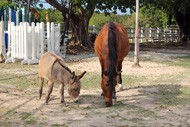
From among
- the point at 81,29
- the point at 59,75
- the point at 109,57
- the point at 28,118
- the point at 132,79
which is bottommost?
the point at 28,118

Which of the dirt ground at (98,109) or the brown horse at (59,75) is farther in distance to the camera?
the brown horse at (59,75)

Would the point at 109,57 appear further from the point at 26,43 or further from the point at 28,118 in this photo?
the point at 26,43

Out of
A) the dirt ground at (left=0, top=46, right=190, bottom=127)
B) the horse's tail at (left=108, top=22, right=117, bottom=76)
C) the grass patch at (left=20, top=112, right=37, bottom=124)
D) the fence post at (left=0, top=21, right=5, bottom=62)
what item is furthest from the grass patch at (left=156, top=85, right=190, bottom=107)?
the fence post at (left=0, top=21, right=5, bottom=62)

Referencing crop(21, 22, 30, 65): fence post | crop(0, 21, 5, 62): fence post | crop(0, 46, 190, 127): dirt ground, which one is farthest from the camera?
crop(0, 21, 5, 62): fence post

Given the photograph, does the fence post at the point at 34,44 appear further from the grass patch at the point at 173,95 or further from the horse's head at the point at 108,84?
the horse's head at the point at 108,84

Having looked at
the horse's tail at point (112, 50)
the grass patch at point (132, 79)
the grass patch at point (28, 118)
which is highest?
the horse's tail at point (112, 50)

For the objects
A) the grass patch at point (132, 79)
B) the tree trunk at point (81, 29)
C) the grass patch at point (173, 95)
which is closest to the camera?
the grass patch at point (173, 95)

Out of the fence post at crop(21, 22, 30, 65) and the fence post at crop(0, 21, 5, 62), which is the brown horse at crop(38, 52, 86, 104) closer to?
the fence post at crop(21, 22, 30, 65)

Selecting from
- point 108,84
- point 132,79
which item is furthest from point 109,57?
point 132,79

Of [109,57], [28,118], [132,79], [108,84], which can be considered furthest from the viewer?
[132,79]

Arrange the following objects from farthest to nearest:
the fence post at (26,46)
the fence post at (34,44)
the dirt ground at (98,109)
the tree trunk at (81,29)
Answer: the tree trunk at (81,29) → the fence post at (34,44) → the fence post at (26,46) → the dirt ground at (98,109)

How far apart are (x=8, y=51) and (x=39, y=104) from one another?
25.6 ft

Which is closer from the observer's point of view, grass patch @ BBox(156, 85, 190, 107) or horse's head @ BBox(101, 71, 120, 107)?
horse's head @ BBox(101, 71, 120, 107)

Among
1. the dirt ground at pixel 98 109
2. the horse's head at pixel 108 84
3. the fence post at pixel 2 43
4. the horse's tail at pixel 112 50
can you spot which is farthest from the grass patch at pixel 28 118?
the fence post at pixel 2 43
